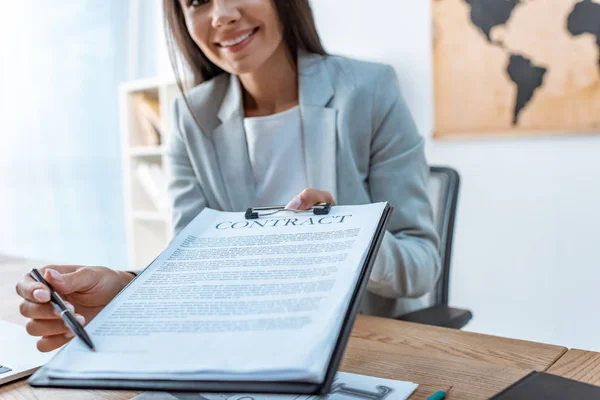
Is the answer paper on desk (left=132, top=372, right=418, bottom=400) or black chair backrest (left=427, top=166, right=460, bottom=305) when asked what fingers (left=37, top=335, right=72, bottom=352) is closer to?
paper on desk (left=132, top=372, right=418, bottom=400)

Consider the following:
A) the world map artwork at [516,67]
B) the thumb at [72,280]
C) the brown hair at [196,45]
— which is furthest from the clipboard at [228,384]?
the world map artwork at [516,67]

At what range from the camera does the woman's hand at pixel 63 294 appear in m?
0.65

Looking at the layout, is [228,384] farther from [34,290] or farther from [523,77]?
[523,77]

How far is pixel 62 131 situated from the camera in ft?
9.93

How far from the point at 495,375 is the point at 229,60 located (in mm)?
786

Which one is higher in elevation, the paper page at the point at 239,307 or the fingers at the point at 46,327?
the paper page at the point at 239,307

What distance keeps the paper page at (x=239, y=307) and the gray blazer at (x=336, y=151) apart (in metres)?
0.49

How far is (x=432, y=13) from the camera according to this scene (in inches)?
86.1

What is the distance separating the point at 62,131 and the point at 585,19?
8.08 feet

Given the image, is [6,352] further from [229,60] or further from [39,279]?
[229,60]

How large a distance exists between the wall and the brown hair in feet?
6.19

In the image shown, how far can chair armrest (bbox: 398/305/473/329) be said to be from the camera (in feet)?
3.37

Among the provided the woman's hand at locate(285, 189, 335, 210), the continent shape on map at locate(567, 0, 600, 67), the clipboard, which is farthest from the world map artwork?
the clipboard

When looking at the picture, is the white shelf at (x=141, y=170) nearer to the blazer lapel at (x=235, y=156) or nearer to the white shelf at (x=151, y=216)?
the white shelf at (x=151, y=216)
